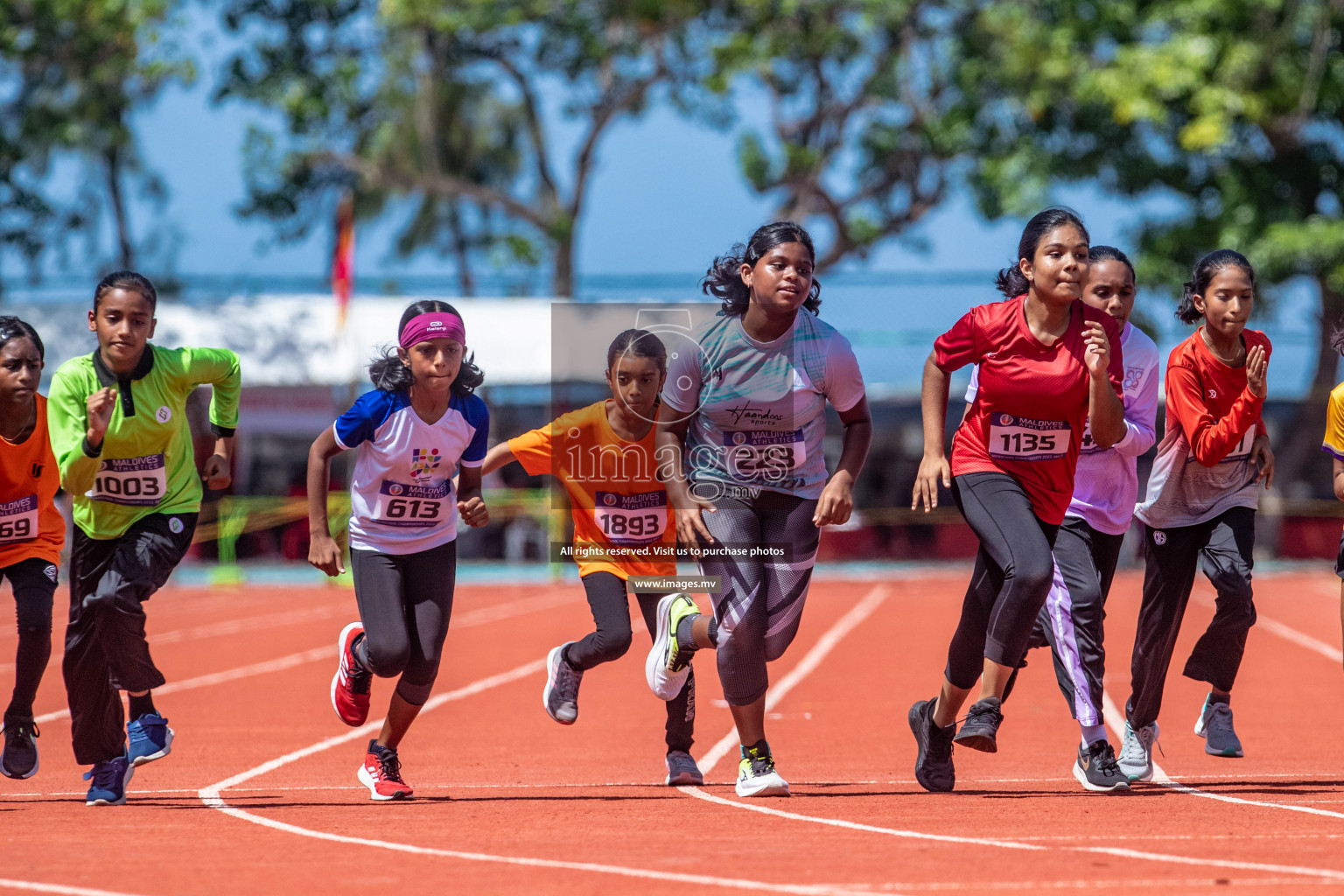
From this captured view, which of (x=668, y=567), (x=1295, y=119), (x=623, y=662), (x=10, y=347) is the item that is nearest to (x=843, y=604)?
(x=623, y=662)

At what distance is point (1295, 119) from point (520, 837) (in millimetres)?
19504

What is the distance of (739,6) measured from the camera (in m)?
24.0

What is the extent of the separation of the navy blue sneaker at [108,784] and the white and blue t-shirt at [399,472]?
1.21 metres

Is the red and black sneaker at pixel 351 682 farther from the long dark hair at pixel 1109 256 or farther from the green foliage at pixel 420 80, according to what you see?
the green foliage at pixel 420 80

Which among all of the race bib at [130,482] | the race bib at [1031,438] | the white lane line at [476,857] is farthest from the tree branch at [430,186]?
the race bib at [1031,438]

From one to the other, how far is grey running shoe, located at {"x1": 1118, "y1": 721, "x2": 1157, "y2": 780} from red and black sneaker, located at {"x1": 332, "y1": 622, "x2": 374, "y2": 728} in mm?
2994

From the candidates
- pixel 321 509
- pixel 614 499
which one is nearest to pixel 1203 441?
pixel 614 499

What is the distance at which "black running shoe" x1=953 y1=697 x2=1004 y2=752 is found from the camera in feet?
18.2

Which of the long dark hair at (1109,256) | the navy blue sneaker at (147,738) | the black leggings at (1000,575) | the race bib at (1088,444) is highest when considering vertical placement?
the long dark hair at (1109,256)

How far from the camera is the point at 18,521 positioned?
5895 mm

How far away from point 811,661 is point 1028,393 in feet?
22.2

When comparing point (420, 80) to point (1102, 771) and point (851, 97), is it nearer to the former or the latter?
point (851, 97)

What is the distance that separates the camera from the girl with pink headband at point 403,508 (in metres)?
5.84

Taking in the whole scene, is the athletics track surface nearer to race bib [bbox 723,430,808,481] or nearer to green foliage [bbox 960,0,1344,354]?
race bib [bbox 723,430,808,481]
